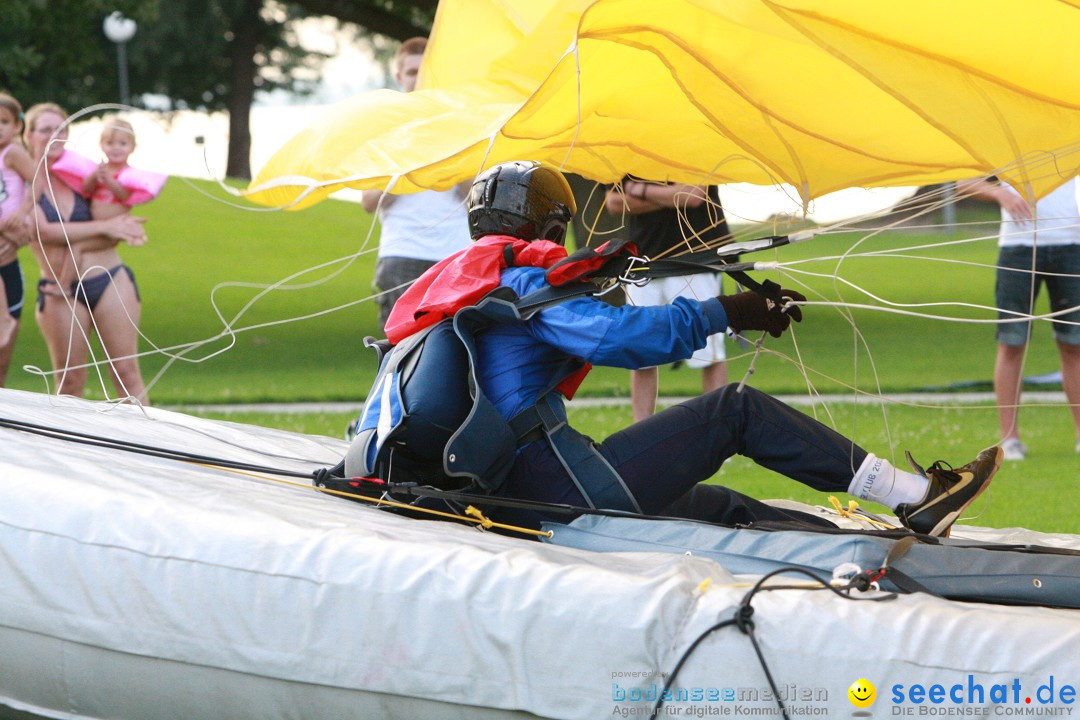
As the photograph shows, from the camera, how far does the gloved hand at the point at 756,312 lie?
3613mm

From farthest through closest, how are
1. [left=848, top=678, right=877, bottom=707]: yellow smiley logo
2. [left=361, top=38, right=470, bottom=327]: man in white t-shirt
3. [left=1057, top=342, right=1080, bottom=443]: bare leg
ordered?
[left=361, top=38, right=470, bottom=327]: man in white t-shirt → [left=1057, top=342, right=1080, bottom=443]: bare leg → [left=848, top=678, right=877, bottom=707]: yellow smiley logo

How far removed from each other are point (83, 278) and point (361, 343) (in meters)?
8.71

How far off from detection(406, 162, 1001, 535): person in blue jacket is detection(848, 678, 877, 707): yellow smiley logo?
1108mm

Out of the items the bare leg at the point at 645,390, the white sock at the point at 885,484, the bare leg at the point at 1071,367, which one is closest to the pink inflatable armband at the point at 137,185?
the bare leg at the point at 645,390

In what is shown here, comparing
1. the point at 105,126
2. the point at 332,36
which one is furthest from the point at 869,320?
the point at 332,36

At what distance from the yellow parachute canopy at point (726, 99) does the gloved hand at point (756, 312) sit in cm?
65

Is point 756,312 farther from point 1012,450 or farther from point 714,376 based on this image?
point 1012,450

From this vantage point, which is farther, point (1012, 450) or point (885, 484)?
point (1012, 450)

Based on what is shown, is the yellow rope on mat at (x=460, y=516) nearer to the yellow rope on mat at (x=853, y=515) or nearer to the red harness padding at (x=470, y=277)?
the red harness padding at (x=470, y=277)

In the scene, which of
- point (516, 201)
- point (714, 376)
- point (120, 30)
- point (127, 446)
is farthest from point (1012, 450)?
point (120, 30)

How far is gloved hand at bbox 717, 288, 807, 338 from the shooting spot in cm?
361

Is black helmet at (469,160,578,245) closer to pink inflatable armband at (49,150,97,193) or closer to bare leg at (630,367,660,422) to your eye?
bare leg at (630,367,660,422)

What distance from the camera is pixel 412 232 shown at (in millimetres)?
6871

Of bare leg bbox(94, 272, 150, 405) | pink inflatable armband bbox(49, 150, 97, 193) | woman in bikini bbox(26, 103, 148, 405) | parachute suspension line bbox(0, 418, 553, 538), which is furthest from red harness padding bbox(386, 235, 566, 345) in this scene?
pink inflatable armband bbox(49, 150, 97, 193)
